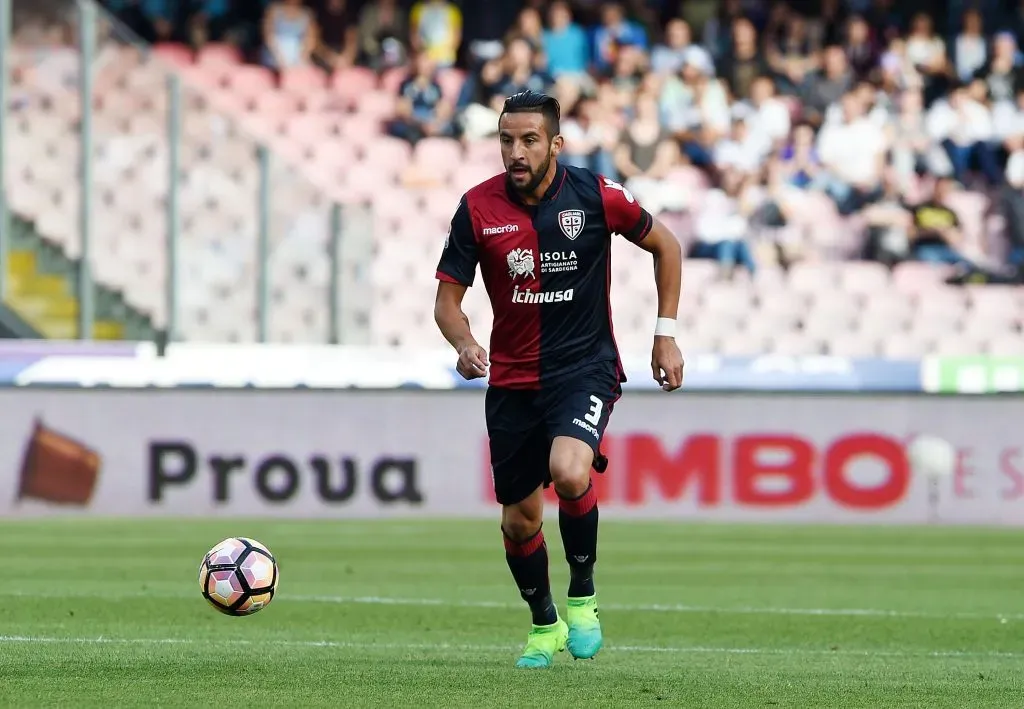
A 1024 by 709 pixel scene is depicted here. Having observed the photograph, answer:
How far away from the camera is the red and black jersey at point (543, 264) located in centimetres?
772

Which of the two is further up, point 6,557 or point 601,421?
point 601,421

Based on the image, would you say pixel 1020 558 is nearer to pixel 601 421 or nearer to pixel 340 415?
pixel 340 415

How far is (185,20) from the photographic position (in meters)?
24.1

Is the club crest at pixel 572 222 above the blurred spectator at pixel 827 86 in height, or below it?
below

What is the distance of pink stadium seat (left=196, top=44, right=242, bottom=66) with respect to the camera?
23688 millimetres

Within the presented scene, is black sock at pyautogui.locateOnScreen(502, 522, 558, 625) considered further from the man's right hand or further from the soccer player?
the man's right hand

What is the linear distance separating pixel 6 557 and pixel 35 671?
6.25 metres

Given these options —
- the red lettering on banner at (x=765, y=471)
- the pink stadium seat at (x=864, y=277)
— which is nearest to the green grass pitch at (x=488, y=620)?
the red lettering on banner at (x=765, y=471)

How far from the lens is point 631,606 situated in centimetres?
1084

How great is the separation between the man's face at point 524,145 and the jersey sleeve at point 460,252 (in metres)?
0.26

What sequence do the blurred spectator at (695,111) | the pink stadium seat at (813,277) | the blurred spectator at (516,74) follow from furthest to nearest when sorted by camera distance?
the blurred spectator at (695,111) → the blurred spectator at (516,74) → the pink stadium seat at (813,277)

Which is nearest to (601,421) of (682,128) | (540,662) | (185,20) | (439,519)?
(540,662)

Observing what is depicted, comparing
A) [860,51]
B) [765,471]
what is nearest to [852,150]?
[860,51]

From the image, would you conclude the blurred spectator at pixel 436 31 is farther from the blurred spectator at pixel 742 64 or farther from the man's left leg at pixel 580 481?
the man's left leg at pixel 580 481
